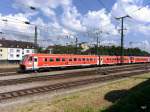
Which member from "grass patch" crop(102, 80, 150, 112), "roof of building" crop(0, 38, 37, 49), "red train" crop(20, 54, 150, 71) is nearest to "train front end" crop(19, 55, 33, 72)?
"red train" crop(20, 54, 150, 71)

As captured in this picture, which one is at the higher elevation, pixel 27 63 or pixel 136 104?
pixel 27 63

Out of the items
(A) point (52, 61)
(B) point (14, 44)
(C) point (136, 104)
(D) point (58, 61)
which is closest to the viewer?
(C) point (136, 104)

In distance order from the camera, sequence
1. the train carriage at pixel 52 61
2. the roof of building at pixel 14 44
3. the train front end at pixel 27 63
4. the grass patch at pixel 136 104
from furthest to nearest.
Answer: the roof of building at pixel 14 44
the train carriage at pixel 52 61
the train front end at pixel 27 63
the grass patch at pixel 136 104

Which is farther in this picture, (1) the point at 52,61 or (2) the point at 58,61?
(2) the point at 58,61

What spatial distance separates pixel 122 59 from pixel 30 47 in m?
50.7

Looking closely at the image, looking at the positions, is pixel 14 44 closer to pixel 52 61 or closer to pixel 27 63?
pixel 52 61

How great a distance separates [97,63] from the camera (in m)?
62.4

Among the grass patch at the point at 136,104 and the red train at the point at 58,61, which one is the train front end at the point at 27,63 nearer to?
the red train at the point at 58,61

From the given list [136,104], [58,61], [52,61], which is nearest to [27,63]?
[52,61]

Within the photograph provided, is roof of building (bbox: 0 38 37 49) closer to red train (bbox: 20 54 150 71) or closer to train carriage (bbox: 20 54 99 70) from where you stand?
red train (bbox: 20 54 150 71)

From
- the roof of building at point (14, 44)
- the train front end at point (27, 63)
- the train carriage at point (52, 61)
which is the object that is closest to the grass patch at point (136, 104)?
the train front end at point (27, 63)

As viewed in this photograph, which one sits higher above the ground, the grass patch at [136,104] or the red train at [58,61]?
the red train at [58,61]

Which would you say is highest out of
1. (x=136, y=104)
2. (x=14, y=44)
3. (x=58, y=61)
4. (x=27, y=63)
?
(x=14, y=44)

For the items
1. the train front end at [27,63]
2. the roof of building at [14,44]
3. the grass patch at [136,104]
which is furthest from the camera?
the roof of building at [14,44]
